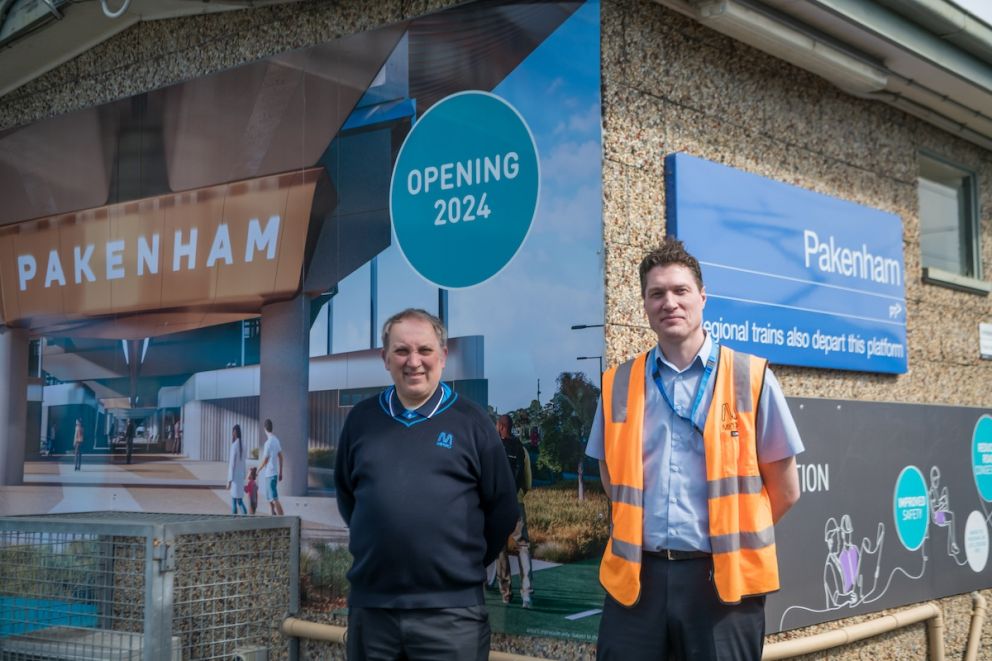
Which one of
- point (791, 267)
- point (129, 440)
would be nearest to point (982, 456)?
point (791, 267)

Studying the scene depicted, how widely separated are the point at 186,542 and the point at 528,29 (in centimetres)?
282

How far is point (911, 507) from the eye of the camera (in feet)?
18.4

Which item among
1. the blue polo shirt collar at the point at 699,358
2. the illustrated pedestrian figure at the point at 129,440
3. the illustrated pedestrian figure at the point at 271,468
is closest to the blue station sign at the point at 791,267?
the blue polo shirt collar at the point at 699,358

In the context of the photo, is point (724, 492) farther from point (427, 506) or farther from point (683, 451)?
point (427, 506)

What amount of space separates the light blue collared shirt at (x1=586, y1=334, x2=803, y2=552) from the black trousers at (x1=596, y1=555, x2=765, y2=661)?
8 centimetres

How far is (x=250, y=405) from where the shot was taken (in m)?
5.50

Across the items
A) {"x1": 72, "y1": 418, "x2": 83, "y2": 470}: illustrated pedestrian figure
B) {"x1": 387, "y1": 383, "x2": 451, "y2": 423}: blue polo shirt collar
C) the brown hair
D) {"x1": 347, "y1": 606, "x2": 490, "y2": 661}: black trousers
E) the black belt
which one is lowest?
{"x1": 347, "y1": 606, "x2": 490, "y2": 661}: black trousers

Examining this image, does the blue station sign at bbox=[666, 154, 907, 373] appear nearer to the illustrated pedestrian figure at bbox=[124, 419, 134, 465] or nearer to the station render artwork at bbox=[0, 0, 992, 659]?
the station render artwork at bbox=[0, 0, 992, 659]

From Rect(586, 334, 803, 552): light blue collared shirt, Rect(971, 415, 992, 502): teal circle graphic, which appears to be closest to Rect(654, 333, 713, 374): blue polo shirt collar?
Rect(586, 334, 803, 552): light blue collared shirt

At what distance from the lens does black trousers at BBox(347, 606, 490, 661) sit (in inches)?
142

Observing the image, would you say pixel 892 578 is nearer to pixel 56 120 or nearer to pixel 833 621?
pixel 833 621

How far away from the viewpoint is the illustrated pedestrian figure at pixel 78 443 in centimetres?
625

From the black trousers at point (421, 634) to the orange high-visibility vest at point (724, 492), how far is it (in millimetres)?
603

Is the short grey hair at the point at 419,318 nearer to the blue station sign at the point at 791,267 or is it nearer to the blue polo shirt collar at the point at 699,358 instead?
the blue polo shirt collar at the point at 699,358
